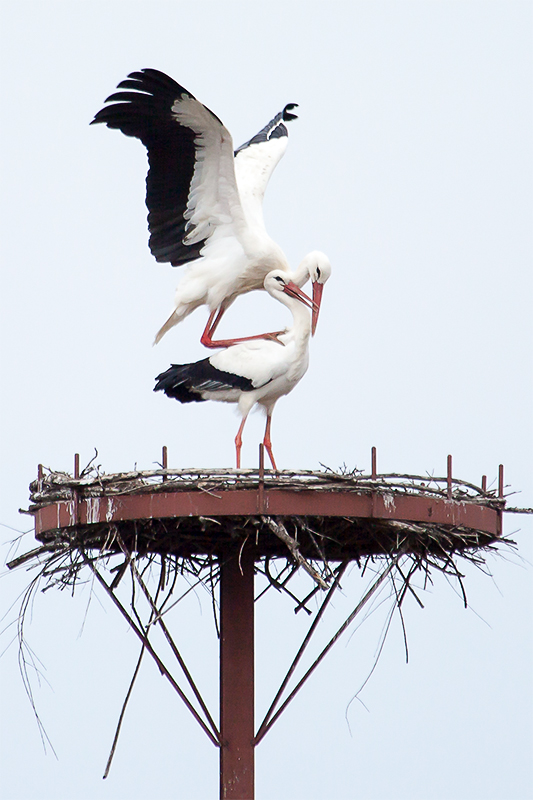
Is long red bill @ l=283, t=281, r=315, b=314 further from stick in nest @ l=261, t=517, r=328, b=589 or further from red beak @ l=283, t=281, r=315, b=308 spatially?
stick in nest @ l=261, t=517, r=328, b=589

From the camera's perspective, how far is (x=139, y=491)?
12.1m

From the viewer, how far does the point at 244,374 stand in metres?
13.6

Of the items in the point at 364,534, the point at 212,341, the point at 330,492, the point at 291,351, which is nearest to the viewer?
the point at 330,492

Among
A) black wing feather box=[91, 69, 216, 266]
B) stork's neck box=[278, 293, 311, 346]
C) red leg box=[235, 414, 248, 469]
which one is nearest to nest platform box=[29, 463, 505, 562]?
red leg box=[235, 414, 248, 469]

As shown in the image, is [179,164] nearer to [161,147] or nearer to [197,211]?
[161,147]

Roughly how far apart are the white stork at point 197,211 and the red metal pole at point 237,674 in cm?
217

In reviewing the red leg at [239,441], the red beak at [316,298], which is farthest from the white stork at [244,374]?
the red beak at [316,298]

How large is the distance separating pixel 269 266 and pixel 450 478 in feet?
10.9

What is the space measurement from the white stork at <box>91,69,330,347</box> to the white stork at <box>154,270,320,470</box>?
0.51 meters

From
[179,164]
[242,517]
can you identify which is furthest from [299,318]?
[242,517]

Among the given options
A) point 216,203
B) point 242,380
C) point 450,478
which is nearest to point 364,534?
point 450,478

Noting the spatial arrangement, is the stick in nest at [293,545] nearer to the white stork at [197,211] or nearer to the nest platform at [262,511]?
the nest platform at [262,511]

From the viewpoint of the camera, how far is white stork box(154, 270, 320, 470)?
13.6 metres

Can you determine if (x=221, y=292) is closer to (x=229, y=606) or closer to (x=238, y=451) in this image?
(x=238, y=451)
